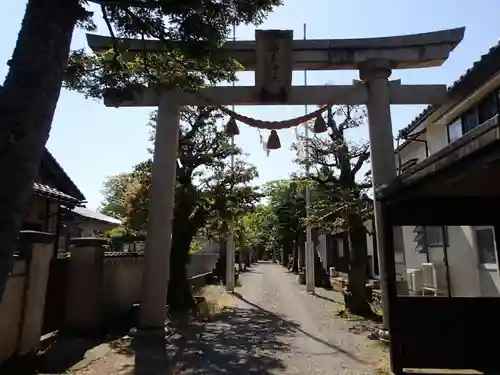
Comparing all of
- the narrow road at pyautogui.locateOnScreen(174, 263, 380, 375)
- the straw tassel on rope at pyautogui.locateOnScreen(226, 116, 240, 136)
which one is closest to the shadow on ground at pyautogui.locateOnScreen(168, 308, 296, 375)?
the narrow road at pyautogui.locateOnScreen(174, 263, 380, 375)

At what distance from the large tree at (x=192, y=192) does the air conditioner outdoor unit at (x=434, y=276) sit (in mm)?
6261

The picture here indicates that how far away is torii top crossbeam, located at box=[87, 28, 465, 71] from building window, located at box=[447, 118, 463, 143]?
1693 millimetres

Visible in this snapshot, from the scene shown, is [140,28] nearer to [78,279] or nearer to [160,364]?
[160,364]

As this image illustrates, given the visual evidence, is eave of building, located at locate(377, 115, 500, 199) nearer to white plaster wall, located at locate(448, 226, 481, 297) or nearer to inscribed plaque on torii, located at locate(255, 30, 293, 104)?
inscribed plaque on torii, located at locate(255, 30, 293, 104)

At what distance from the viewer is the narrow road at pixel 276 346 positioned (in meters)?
7.11

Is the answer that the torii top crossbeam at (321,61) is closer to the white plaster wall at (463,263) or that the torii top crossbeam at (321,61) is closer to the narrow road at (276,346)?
the white plaster wall at (463,263)

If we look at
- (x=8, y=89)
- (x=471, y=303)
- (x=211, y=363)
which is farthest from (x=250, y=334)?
(x=8, y=89)

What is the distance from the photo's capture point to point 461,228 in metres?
10.9

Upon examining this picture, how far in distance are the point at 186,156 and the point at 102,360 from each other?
7.92 meters

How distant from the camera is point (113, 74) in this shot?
6879mm

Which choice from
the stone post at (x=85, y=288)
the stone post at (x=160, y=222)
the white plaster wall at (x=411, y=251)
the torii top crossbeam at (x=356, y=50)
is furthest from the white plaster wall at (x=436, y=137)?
the stone post at (x=85, y=288)

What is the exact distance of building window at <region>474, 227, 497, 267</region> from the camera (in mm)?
9570

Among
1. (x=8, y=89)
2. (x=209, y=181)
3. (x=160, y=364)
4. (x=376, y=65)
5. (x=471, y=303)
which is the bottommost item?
(x=160, y=364)

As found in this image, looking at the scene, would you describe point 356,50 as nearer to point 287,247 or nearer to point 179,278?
point 179,278
